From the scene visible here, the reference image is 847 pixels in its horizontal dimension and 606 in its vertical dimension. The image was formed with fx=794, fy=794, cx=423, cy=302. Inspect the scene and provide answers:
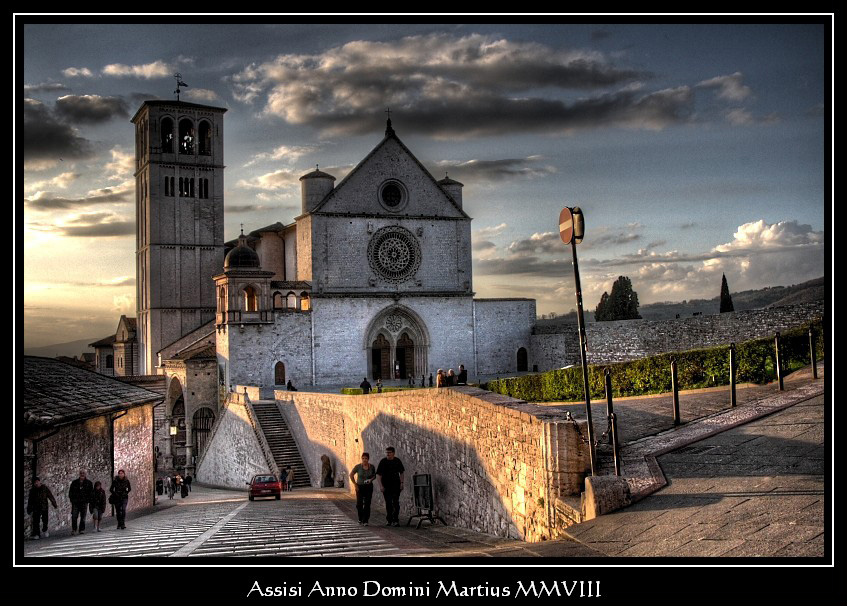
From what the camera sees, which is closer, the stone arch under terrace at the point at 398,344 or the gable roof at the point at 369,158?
the gable roof at the point at 369,158

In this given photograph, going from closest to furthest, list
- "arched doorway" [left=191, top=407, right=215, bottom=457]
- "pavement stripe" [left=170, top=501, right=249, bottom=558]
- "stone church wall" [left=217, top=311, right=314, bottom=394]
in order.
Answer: "pavement stripe" [left=170, top=501, right=249, bottom=558] → "stone church wall" [left=217, top=311, right=314, bottom=394] → "arched doorway" [left=191, top=407, right=215, bottom=457]

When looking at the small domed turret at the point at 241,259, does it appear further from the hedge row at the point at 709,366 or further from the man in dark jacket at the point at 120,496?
the man in dark jacket at the point at 120,496

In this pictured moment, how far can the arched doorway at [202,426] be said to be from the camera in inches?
1692

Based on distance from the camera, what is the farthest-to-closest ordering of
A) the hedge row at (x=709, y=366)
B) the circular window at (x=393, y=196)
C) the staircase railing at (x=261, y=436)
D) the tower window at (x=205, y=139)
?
the tower window at (x=205, y=139) → the circular window at (x=393, y=196) → the staircase railing at (x=261, y=436) → the hedge row at (x=709, y=366)

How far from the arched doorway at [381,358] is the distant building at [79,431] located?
2566 centimetres

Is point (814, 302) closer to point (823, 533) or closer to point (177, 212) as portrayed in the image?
point (823, 533)

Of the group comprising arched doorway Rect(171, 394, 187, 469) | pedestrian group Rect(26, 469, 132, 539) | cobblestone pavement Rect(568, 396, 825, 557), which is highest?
cobblestone pavement Rect(568, 396, 825, 557)

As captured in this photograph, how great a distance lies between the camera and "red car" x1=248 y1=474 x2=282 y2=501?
2314 centimetres

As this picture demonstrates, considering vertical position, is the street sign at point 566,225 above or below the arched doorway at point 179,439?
above

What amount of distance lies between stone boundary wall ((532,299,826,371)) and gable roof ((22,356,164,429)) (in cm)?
1896

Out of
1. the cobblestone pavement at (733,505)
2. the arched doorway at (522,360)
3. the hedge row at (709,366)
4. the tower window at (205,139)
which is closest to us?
the cobblestone pavement at (733,505)

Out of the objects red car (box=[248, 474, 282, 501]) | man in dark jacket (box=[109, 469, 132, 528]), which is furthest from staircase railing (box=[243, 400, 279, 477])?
man in dark jacket (box=[109, 469, 132, 528])

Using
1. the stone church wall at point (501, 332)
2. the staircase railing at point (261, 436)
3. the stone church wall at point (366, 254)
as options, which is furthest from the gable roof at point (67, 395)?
the stone church wall at point (501, 332)

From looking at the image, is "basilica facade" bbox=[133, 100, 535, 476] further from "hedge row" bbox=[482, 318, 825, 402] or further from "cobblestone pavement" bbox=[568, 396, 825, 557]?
"cobblestone pavement" bbox=[568, 396, 825, 557]
